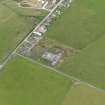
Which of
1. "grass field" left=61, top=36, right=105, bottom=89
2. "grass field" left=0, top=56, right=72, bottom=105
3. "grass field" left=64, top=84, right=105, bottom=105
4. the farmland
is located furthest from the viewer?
"grass field" left=61, top=36, right=105, bottom=89

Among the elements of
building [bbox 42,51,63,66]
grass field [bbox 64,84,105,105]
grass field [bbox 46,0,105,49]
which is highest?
grass field [bbox 46,0,105,49]

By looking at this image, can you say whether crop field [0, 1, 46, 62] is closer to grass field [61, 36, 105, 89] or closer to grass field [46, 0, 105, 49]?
grass field [46, 0, 105, 49]

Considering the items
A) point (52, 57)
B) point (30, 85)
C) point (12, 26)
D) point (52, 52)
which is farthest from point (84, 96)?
point (12, 26)

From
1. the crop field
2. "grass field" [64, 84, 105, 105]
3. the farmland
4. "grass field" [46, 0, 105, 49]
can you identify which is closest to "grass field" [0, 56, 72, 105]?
the farmland

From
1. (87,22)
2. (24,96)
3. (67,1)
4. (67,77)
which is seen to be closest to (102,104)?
(67,77)

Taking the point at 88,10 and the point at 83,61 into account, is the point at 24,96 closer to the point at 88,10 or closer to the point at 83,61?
the point at 83,61

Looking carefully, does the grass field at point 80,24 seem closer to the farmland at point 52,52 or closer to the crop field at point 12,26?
the farmland at point 52,52
